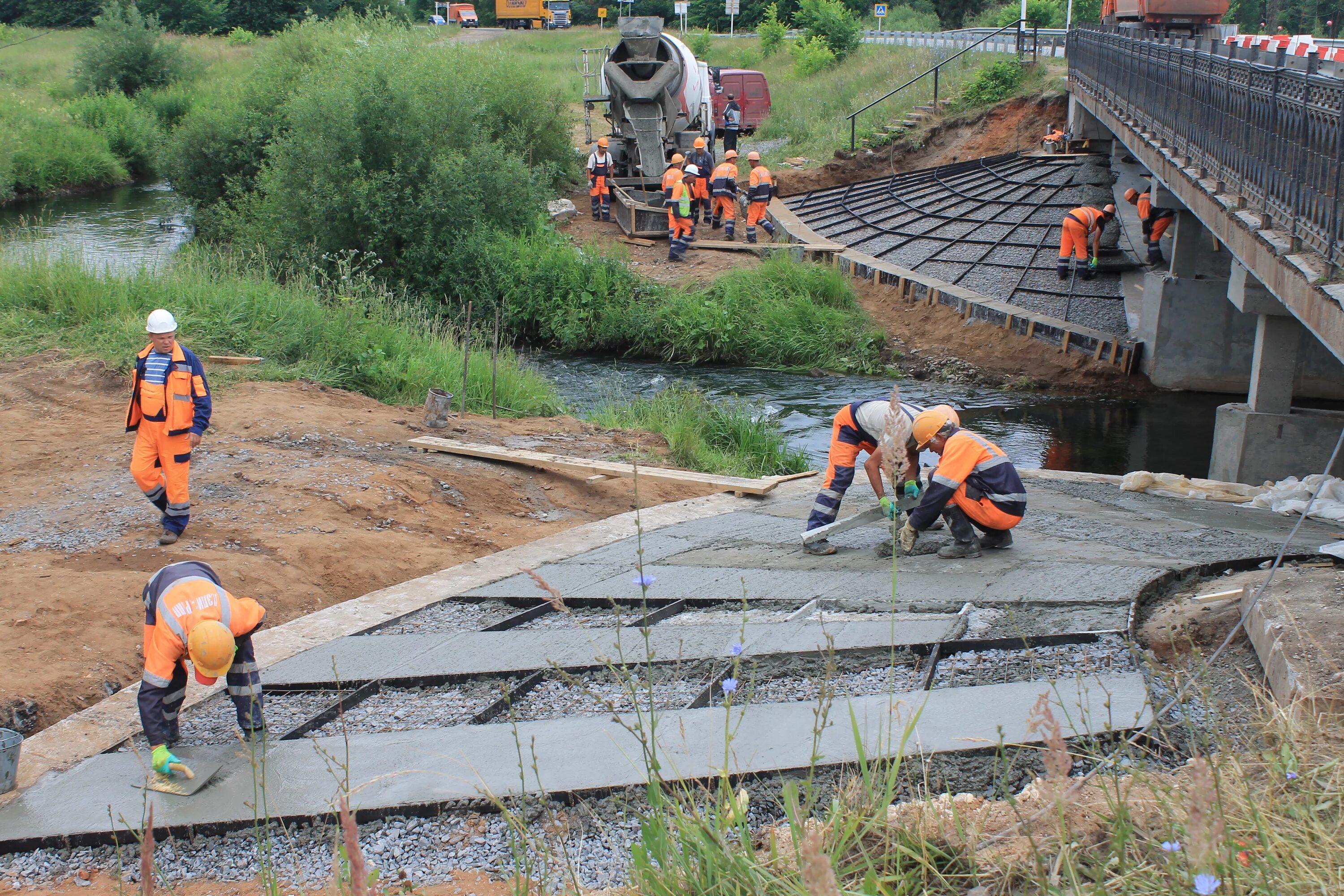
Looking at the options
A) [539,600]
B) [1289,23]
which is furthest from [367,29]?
[1289,23]

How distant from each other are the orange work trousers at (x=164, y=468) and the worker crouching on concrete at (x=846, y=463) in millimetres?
4684

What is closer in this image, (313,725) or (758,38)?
(313,725)

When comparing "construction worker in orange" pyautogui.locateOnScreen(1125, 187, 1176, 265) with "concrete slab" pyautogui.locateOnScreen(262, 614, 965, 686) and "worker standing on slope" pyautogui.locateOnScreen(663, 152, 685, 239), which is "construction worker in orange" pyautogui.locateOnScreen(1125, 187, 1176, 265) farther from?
"concrete slab" pyautogui.locateOnScreen(262, 614, 965, 686)

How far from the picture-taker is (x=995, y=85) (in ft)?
92.7

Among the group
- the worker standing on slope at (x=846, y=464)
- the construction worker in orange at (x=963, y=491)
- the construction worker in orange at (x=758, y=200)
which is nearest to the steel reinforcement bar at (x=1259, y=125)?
the construction worker in orange at (x=963, y=491)

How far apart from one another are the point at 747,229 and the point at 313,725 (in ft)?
63.6

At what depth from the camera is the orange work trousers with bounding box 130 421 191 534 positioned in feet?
25.6

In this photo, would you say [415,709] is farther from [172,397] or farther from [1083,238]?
[1083,238]

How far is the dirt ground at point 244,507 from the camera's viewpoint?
→ 664 centimetres

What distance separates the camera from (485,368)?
14.0 m

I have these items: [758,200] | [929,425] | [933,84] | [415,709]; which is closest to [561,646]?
[415,709]

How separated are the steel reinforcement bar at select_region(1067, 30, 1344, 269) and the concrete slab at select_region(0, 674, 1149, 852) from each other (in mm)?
4446

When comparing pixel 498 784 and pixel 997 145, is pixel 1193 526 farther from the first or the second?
pixel 997 145

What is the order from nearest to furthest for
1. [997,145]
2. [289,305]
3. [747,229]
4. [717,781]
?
[717,781] → [289,305] → [747,229] → [997,145]
